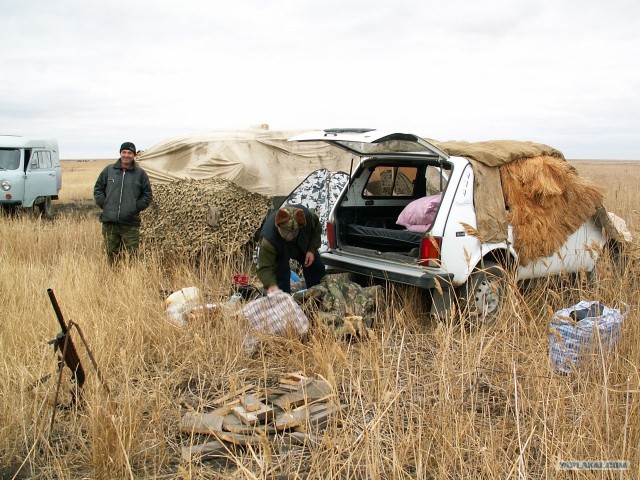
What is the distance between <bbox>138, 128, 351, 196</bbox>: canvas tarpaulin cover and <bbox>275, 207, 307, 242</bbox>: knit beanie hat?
10.2 feet

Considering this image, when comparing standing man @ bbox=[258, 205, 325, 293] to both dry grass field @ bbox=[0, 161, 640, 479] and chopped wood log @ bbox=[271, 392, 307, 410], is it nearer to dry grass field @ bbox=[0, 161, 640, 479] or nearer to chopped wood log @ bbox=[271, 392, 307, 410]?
dry grass field @ bbox=[0, 161, 640, 479]

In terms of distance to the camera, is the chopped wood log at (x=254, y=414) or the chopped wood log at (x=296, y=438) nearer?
the chopped wood log at (x=296, y=438)

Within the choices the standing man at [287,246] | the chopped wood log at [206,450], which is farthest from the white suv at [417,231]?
the chopped wood log at [206,450]

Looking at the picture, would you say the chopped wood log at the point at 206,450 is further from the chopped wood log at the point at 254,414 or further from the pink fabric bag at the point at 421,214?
the pink fabric bag at the point at 421,214

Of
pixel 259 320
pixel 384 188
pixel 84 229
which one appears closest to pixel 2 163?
pixel 84 229

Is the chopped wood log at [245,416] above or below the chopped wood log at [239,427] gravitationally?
above

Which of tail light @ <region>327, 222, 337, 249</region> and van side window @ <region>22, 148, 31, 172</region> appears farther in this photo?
van side window @ <region>22, 148, 31, 172</region>

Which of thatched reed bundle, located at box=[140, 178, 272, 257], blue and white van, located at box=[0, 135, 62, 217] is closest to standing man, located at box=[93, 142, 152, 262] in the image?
thatched reed bundle, located at box=[140, 178, 272, 257]

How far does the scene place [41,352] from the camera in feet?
15.5

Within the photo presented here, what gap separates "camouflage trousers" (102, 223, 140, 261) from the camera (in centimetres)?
809

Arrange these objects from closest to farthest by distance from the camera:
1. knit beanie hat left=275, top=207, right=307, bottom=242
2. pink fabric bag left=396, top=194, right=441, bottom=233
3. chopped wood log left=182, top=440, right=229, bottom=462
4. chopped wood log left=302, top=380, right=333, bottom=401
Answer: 1. chopped wood log left=182, top=440, right=229, bottom=462
2. chopped wood log left=302, top=380, right=333, bottom=401
3. knit beanie hat left=275, top=207, right=307, bottom=242
4. pink fabric bag left=396, top=194, right=441, bottom=233

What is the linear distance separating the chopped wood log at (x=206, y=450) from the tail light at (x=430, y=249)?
8.32 ft

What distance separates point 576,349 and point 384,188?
137 inches

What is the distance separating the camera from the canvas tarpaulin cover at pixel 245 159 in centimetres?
885
